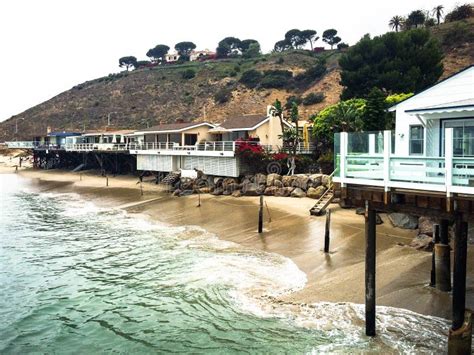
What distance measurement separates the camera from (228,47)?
6043 inches

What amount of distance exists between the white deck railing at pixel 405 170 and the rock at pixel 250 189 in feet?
70.9

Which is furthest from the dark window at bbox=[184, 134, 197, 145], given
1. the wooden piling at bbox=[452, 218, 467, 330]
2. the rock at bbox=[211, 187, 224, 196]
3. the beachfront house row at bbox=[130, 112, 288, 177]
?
the wooden piling at bbox=[452, 218, 467, 330]

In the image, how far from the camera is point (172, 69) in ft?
446

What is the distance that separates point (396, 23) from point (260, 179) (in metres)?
76.8

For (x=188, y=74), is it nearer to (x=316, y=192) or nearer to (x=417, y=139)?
(x=316, y=192)

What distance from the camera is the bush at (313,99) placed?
82.9 metres

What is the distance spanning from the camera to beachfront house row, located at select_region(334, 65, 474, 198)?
32.0 ft

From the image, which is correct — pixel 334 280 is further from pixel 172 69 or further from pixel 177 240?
pixel 172 69

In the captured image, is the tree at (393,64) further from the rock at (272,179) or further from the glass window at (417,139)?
the glass window at (417,139)

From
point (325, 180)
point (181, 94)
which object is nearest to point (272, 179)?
point (325, 180)

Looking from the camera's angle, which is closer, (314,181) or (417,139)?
(417,139)

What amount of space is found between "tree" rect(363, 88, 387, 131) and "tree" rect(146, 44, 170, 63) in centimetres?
14709

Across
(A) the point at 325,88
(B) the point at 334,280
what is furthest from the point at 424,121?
(A) the point at 325,88

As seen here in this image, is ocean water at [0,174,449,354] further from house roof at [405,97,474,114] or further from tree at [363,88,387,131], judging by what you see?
tree at [363,88,387,131]
